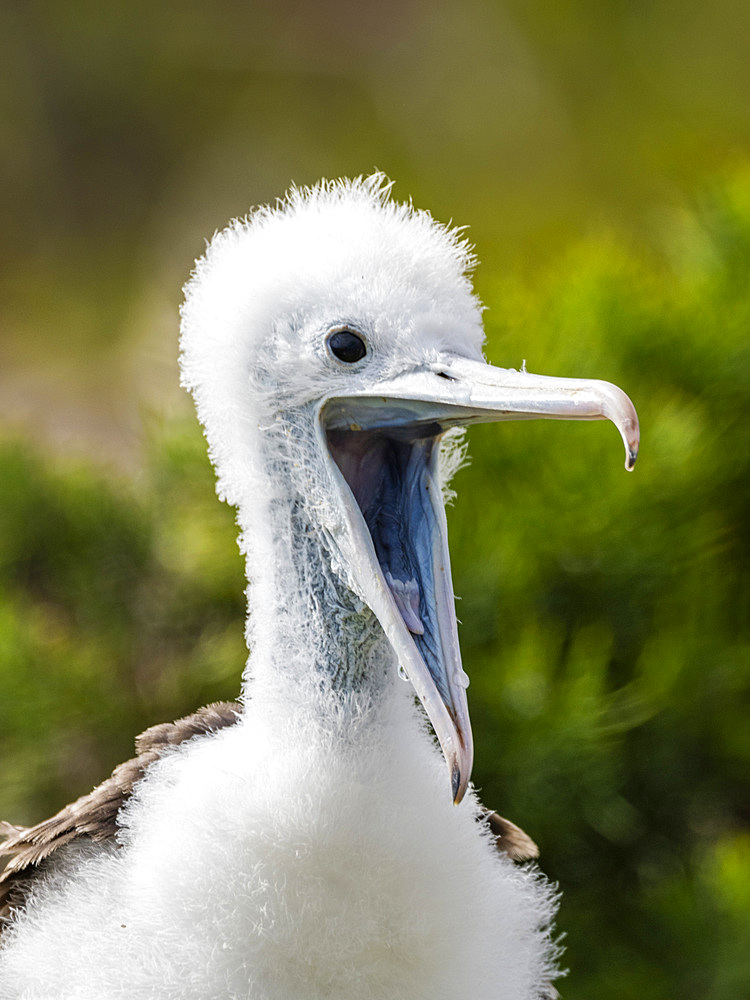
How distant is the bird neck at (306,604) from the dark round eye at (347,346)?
8 centimetres

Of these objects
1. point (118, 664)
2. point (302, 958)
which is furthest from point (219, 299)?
point (118, 664)

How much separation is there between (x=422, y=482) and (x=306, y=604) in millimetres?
178

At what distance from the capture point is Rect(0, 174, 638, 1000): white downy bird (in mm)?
1209

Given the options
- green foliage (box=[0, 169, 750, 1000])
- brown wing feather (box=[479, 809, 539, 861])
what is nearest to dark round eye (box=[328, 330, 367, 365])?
brown wing feather (box=[479, 809, 539, 861])

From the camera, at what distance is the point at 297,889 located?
1.22 m

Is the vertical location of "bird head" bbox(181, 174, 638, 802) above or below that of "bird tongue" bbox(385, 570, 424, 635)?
above

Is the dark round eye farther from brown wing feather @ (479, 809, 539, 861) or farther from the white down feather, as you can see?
brown wing feather @ (479, 809, 539, 861)

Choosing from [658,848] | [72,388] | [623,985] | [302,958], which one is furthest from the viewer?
→ [72,388]

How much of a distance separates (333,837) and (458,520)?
1603 mm

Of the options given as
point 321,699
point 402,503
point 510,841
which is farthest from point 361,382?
point 510,841

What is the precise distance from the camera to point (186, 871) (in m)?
1.22

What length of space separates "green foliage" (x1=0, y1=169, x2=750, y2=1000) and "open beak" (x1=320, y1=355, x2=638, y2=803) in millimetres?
1322

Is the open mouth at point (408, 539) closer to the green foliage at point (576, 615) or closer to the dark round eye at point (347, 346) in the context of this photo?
the dark round eye at point (347, 346)

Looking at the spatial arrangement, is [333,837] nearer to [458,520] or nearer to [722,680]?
[458,520]
